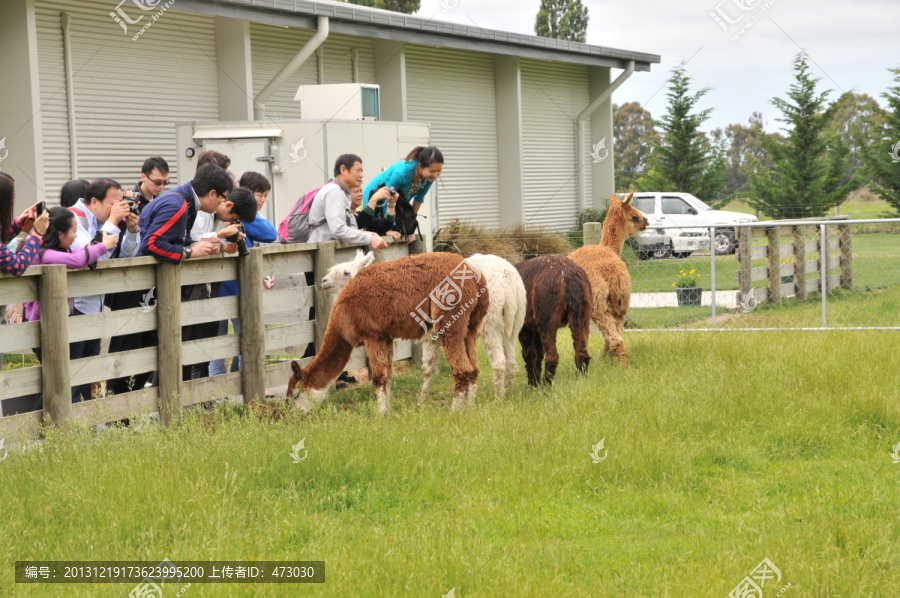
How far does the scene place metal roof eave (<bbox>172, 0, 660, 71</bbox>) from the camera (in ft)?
52.4

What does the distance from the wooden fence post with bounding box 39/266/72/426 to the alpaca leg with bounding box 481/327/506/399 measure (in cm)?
340

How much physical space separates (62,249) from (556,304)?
414 centimetres

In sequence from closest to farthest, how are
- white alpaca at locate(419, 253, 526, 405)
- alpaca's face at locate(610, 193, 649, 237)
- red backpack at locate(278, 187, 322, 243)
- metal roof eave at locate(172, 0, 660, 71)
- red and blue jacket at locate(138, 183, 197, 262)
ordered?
red and blue jacket at locate(138, 183, 197, 262)
white alpaca at locate(419, 253, 526, 405)
red backpack at locate(278, 187, 322, 243)
alpaca's face at locate(610, 193, 649, 237)
metal roof eave at locate(172, 0, 660, 71)

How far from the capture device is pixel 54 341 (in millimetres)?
6207

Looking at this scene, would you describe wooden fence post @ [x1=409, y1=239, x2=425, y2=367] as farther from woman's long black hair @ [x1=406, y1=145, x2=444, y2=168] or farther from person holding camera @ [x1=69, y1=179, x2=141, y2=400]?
person holding camera @ [x1=69, y1=179, x2=141, y2=400]

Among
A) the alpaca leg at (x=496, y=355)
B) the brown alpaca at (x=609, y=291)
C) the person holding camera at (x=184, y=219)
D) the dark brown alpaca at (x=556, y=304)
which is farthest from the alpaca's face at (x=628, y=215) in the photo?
the person holding camera at (x=184, y=219)

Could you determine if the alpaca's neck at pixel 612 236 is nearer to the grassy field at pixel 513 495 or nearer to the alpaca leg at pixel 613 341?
the alpaca leg at pixel 613 341

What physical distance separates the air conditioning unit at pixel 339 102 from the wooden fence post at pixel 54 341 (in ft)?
29.8

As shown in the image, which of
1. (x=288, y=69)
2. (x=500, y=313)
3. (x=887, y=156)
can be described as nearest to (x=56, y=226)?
(x=500, y=313)

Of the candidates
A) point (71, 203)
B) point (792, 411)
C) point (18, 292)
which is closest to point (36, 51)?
point (71, 203)

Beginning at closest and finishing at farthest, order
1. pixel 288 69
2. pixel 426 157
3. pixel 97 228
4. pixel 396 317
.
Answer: pixel 396 317
pixel 97 228
pixel 426 157
pixel 288 69

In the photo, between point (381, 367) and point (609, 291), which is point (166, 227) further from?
point (609, 291)

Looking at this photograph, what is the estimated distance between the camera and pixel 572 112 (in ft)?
93.7

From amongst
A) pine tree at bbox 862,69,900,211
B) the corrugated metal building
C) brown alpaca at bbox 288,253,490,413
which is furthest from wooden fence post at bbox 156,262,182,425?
pine tree at bbox 862,69,900,211
